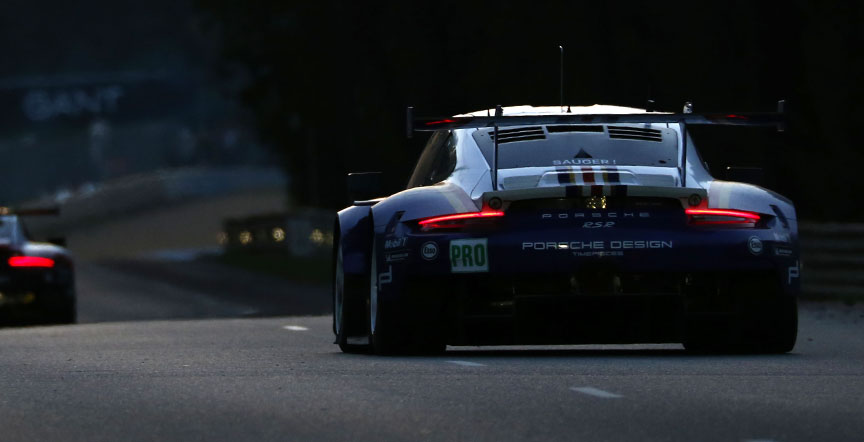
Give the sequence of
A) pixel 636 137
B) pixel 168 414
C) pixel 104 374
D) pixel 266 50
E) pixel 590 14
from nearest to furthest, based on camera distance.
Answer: pixel 168 414 < pixel 104 374 < pixel 636 137 < pixel 590 14 < pixel 266 50

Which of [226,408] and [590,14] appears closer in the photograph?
[226,408]

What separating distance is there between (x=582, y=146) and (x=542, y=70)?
961 inches

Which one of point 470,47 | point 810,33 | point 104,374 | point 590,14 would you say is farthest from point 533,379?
point 470,47

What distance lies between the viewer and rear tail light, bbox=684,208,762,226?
11516 millimetres

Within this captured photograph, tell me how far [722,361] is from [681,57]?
20.4m

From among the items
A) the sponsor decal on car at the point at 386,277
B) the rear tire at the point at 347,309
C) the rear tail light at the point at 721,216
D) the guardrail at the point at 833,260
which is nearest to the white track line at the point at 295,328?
the rear tire at the point at 347,309

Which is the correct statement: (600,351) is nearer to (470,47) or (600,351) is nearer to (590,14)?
(590,14)

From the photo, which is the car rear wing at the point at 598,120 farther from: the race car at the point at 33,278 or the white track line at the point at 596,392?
the race car at the point at 33,278

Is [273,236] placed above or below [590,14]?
below

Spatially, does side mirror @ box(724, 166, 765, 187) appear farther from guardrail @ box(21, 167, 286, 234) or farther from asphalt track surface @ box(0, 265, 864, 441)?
guardrail @ box(21, 167, 286, 234)

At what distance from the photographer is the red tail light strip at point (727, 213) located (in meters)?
11.5

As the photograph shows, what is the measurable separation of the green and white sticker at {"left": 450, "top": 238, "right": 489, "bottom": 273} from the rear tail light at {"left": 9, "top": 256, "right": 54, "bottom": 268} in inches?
432

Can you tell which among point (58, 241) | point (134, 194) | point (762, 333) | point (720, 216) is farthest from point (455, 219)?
point (134, 194)

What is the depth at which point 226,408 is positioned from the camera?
30.7 ft
